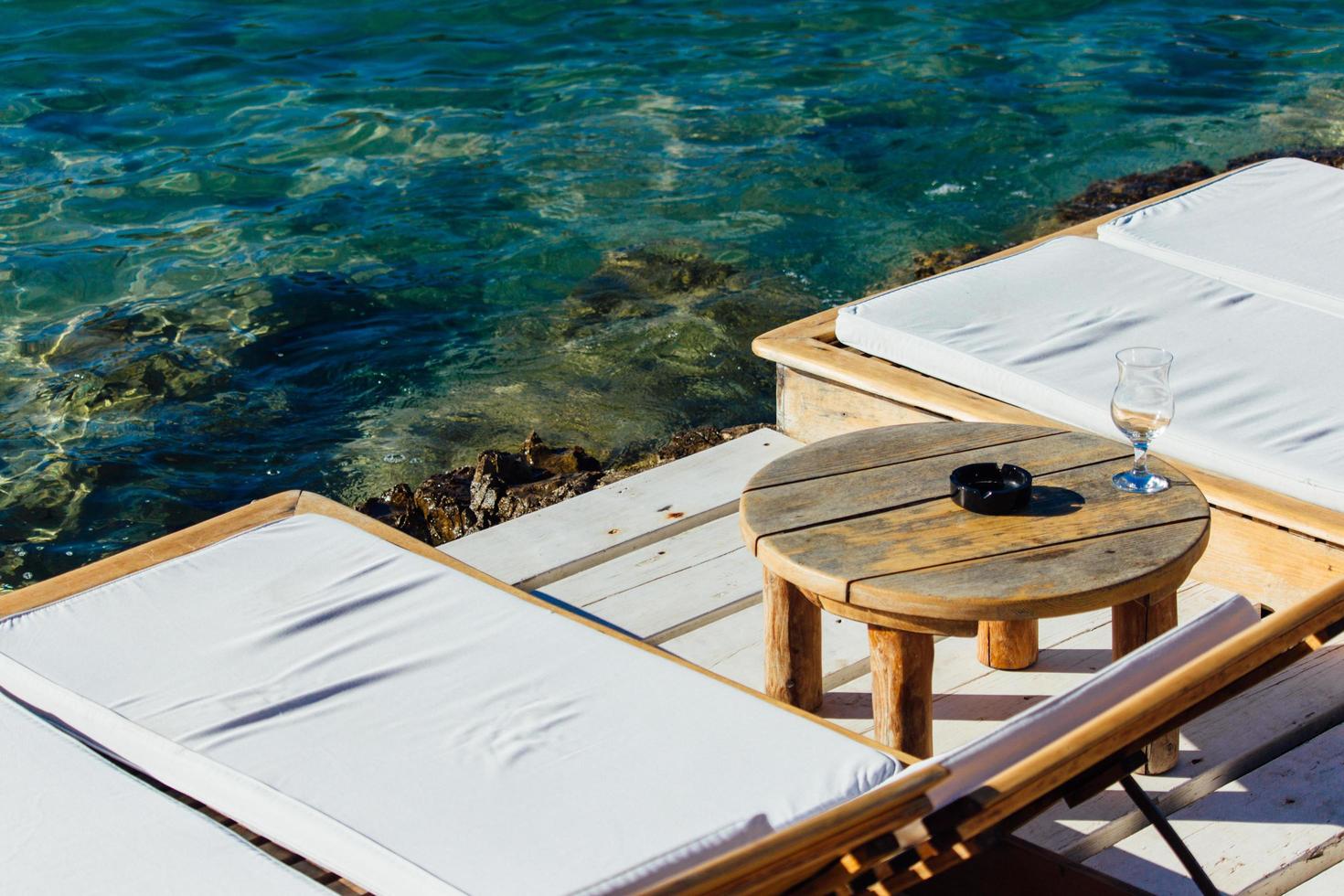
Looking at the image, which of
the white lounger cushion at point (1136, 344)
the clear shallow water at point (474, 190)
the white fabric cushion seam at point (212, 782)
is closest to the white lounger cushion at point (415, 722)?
the white fabric cushion seam at point (212, 782)

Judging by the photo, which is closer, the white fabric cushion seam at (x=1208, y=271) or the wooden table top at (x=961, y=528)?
the wooden table top at (x=961, y=528)

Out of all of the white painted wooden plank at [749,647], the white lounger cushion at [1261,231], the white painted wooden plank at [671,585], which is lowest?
the white painted wooden plank at [749,647]

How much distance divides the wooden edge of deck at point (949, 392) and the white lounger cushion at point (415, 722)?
1.38 meters

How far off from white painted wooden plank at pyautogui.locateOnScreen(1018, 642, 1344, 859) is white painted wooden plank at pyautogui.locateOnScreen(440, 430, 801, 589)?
58.5 inches

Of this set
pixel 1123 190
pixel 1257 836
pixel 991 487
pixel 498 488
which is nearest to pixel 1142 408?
pixel 991 487

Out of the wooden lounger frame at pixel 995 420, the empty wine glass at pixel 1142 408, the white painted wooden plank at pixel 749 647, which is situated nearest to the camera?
the empty wine glass at pixel 1142 408

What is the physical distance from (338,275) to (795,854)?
7087 millimetres

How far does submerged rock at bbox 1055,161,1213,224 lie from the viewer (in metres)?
8.84

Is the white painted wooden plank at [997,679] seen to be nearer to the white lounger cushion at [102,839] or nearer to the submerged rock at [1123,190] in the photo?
the white lounger cushion at [102,839]

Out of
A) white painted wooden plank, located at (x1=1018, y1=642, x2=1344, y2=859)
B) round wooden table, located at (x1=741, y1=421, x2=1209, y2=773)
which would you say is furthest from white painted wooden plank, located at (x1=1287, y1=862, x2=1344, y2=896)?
round wooden table, located at (x1=741, y1=421, x2=1209, y2=773)

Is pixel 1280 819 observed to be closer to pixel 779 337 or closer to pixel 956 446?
pixel 956 446

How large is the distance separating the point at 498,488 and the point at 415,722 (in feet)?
9.44

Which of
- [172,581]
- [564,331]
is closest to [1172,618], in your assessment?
[172,581]

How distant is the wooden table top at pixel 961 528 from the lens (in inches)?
102
